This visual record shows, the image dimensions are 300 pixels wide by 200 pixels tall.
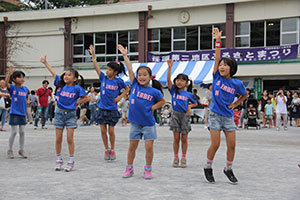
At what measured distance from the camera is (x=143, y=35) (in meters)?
28.3

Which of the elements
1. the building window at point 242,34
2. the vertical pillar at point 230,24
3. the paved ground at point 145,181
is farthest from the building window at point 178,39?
the paved ground at point 145,181

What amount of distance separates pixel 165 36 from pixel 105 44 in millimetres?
4826

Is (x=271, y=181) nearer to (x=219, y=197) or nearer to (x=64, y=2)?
(x=219, y=197)

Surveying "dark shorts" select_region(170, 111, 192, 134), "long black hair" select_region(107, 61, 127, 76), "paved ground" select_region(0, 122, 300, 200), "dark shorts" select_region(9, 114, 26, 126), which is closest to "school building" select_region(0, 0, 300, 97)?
"paved ground" select_region(0, 122, 300, 200)

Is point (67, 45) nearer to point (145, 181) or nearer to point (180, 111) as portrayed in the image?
point (180, 111)

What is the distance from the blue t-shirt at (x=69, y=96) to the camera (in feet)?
21.9

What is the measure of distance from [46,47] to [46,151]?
2412cm

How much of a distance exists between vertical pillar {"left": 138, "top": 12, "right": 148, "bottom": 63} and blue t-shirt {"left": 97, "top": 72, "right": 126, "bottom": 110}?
68.3ft

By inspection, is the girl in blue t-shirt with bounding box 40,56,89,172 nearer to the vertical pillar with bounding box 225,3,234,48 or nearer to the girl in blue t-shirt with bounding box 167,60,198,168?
the girl in blue t-shirt with bounding box 167,60,198,168

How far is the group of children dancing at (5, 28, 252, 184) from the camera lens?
5660mm

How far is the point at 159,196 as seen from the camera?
4.71 meters

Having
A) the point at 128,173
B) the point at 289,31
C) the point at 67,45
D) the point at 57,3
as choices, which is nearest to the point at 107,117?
the point at 128,173

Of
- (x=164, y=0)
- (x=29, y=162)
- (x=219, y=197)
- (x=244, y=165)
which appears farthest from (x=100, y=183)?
(x=164, y=0)

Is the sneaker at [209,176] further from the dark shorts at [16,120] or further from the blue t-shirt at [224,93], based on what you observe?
the dark shorts at [16,120]
